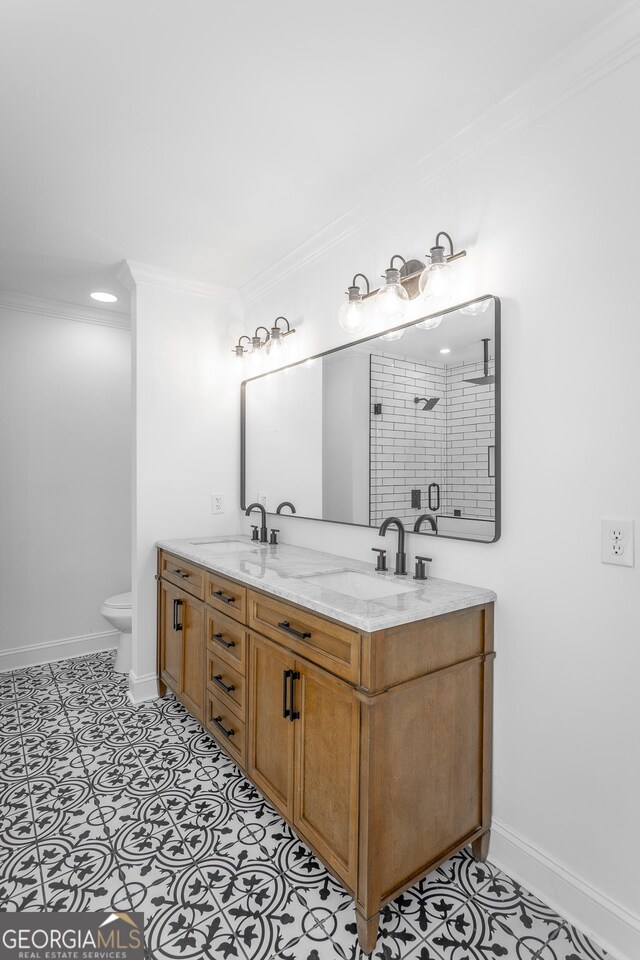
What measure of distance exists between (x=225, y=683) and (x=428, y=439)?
136 centimetres

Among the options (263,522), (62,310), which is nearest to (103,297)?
(62,310)

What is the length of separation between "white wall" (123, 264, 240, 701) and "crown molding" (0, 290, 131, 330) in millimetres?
820

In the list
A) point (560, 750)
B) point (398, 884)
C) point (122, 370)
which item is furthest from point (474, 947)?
point (122, 370)

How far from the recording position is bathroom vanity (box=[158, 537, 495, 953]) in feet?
4.58

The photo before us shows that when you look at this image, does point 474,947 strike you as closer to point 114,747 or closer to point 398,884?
point 398,884

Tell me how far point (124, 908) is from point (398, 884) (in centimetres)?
82

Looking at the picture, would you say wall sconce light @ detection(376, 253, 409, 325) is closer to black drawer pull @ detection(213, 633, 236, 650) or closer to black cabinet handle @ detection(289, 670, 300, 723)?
black cabinet handle @ detection(289, 670, 300, 723)

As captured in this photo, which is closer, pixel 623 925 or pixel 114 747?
pixel 623 925

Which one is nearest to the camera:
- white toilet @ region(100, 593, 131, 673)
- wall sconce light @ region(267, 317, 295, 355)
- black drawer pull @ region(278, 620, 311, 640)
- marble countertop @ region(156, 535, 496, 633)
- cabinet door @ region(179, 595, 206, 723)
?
marble countertop @ region(156, 535, 496, 633)

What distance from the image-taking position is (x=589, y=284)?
1444mm

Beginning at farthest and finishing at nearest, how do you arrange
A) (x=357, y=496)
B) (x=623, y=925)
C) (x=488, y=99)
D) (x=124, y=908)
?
(x=357, y=496) → (x=488, y=99) → (x=124, y=908) → (x=623, y=925)

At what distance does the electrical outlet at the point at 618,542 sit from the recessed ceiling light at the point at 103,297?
3222 mm

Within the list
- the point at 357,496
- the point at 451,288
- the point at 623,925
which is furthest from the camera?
the point at 357,496

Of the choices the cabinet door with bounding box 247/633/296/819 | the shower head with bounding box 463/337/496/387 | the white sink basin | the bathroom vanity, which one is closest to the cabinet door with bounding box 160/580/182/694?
the bathroom vanity
